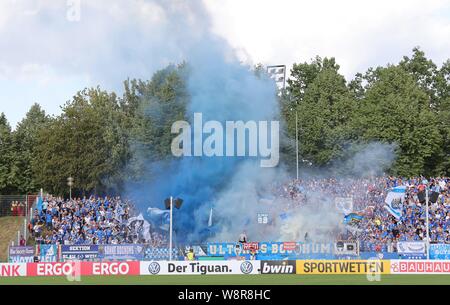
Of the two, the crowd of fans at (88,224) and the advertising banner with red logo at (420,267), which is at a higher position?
Answer: the crowd of fans at (88,224)

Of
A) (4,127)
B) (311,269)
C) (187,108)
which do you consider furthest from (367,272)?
(4,127)

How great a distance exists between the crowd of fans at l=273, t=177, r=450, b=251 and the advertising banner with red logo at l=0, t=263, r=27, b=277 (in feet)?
61.8

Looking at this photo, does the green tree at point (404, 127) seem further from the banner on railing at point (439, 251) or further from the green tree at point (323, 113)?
the banner on railing at point (439, 251)

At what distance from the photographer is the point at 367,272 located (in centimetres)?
3900

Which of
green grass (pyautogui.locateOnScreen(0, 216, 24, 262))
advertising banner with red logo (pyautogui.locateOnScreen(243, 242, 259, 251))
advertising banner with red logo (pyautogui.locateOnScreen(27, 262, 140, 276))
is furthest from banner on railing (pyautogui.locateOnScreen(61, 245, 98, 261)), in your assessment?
green grass (pyautogui.locateOnScreen(0, 216, 24, 262))

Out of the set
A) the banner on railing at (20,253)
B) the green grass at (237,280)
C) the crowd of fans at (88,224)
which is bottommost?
the green grass at (237,280)

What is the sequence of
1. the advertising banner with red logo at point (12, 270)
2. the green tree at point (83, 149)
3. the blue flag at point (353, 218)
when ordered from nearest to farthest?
1. the advertising banner with red logo at point (12, 270)
2. the blue flag at point (353, 218)
3. the green tree at point (83, 149)

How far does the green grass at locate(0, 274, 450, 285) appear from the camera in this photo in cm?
3312

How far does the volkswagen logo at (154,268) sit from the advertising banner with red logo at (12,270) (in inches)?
244

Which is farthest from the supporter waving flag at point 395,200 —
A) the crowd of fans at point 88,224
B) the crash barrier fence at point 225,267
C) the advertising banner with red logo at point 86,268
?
the advertising banner with red logo at point 86,268

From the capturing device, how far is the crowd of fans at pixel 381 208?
4578cm

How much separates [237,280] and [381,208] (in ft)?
57.3

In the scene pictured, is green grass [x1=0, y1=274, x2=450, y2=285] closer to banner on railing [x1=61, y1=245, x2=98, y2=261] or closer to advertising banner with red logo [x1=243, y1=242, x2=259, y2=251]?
advertising banner with red logo [x1=243, y1=242, x2=259, y2=251]

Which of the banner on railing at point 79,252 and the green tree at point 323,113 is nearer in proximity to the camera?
the banner on railing at point 79,252
